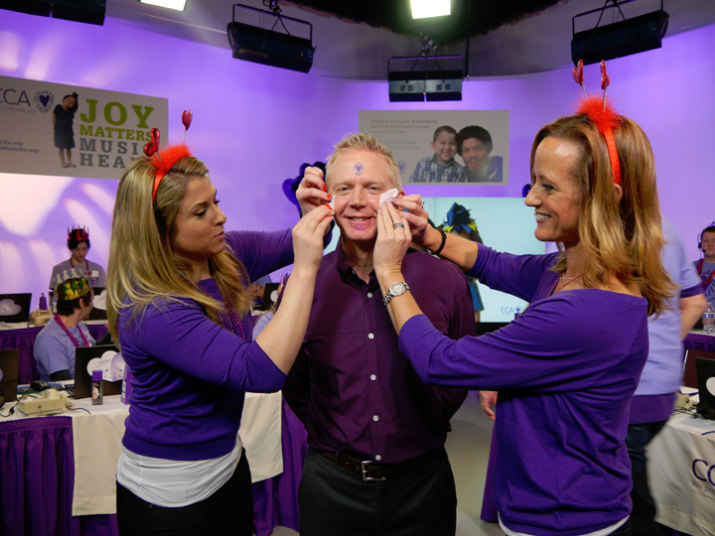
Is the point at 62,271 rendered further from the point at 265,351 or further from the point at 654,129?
the point at 654,129

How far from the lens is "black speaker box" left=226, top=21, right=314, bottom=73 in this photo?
7.01m

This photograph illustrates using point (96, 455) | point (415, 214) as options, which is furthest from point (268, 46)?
point (415, 214)

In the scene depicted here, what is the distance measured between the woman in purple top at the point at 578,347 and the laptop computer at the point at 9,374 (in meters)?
2.58

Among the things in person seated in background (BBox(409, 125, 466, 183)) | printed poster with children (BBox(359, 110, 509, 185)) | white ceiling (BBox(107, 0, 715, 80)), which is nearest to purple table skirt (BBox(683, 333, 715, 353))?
printed poster with children (BBox(359, 110, 509, 185))

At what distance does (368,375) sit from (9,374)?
2.41 metres

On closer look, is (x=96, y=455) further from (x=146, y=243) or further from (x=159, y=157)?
(x=159, y=157)

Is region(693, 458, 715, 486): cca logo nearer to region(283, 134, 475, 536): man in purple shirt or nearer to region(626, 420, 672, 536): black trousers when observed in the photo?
region(626, 420, 672, 536): black trousers

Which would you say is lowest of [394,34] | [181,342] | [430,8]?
[181,342]

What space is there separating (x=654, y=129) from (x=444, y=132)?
2.92 m

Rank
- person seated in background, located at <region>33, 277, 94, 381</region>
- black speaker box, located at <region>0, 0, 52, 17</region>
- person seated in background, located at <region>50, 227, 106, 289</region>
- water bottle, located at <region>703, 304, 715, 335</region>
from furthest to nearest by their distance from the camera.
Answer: person seated in background, located at <region>50, 227, 106, 289</region>, black speaker box, located at <region>0, 0, 52, 17</region>, water bottle, located at <region>703, 304, 715, 335</region>, person seated in background, located at <region>33, 277, 94, 381</region>

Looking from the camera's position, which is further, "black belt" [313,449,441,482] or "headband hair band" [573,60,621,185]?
"black belt" [313,449,441,482]

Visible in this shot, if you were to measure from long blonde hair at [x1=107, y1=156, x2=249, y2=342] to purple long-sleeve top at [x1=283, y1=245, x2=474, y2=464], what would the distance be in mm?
357

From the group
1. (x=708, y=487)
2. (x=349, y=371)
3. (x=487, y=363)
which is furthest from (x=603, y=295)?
(x=708, y=487)

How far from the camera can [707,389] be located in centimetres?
269
